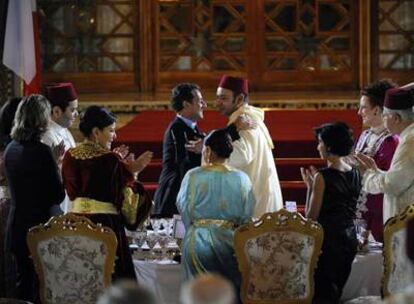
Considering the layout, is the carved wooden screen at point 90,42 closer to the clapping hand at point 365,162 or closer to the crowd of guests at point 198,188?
the crowd of guests at point 198,188

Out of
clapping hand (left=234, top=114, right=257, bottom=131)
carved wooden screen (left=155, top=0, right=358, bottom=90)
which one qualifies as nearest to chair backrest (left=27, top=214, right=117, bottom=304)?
clapping hand (left=234, top=114, right=257, bottom=131)

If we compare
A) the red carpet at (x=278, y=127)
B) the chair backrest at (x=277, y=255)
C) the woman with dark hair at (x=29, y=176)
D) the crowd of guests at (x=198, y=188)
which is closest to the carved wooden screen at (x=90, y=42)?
the red carpet at (x=278, y=127)

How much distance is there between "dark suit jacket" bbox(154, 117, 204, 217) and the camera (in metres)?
6.42

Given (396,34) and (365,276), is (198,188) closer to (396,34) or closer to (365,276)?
(365,276)

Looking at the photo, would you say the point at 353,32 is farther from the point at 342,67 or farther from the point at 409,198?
the point at 409,198

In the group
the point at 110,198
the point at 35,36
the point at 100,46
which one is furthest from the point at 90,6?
the point at 110,198

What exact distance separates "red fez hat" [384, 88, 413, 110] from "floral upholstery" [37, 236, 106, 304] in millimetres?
1738

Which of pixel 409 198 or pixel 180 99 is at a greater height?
pixel 180 99

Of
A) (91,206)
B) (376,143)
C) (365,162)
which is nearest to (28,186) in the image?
(91,206)

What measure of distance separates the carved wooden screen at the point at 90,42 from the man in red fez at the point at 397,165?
6.22 metres

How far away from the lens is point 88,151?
4.91 metres

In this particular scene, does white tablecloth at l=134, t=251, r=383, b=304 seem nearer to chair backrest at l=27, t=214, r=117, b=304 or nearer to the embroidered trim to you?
chair backrest at l=27, t=214, r=117, b=304

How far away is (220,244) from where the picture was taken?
16.3 feet

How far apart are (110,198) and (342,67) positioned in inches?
267
